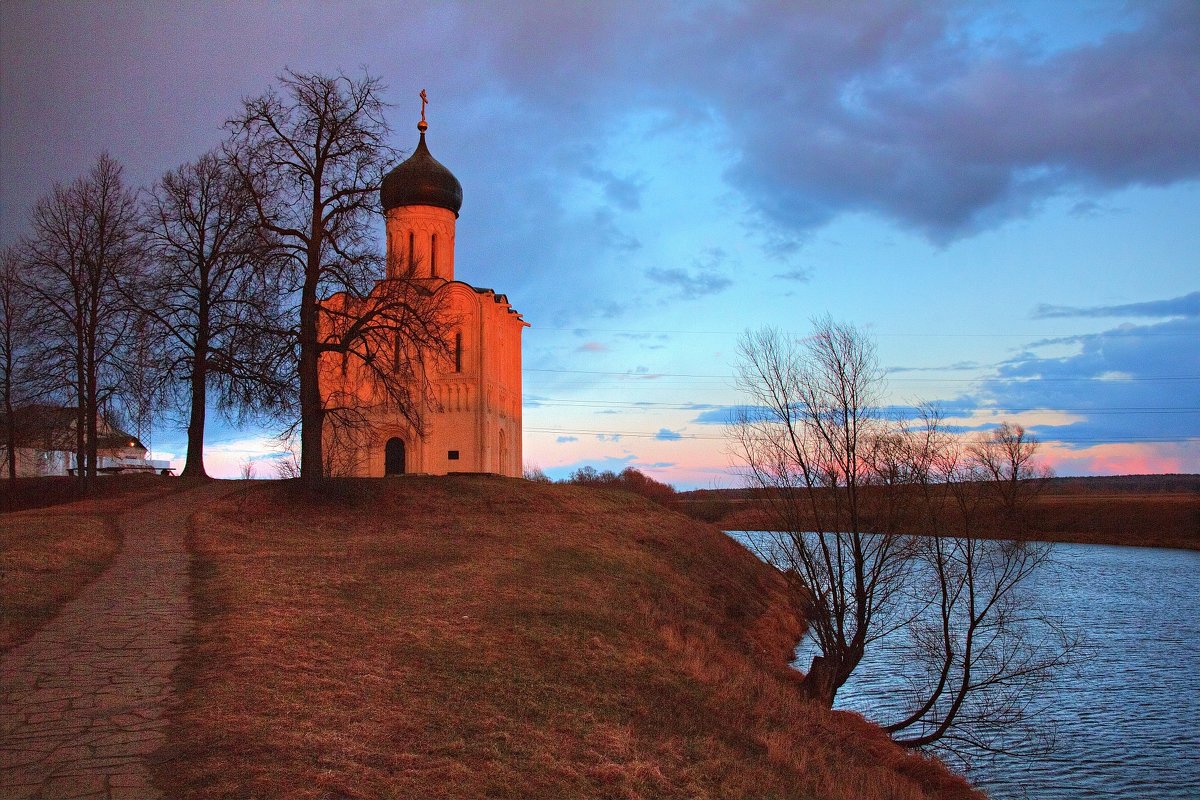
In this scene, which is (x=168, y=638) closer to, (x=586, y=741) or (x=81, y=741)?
(x=81, y=741)

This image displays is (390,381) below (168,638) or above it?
above

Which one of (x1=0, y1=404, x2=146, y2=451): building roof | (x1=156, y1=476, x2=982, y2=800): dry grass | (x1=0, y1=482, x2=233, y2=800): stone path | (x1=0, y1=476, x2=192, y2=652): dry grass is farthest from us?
(x1=0, y1=404, x2=146, y2=451): building roof

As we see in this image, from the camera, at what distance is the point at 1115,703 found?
1563 cm

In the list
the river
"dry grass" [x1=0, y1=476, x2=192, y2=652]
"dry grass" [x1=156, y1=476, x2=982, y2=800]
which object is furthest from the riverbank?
"dry grass" [x1=0, y1=476, x2=192, y2=652]

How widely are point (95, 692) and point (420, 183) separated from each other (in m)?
28.6

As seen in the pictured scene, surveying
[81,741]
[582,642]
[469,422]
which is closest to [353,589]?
[582,642]

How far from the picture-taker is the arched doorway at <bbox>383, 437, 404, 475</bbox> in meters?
33.1

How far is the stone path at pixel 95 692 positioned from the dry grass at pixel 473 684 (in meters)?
0.26

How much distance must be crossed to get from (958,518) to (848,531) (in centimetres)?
191

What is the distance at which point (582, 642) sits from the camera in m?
11.5

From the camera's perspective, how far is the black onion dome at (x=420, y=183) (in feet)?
108

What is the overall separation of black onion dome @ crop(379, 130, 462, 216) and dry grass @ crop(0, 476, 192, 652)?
16.3 m

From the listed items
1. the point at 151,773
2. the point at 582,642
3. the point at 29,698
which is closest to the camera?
the point at 151,773

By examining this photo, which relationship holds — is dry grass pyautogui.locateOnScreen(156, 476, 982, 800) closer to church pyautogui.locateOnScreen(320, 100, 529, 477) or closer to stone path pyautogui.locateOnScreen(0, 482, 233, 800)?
stone path pyautogui.locateOnScreen(0, 482, 233, 800)
